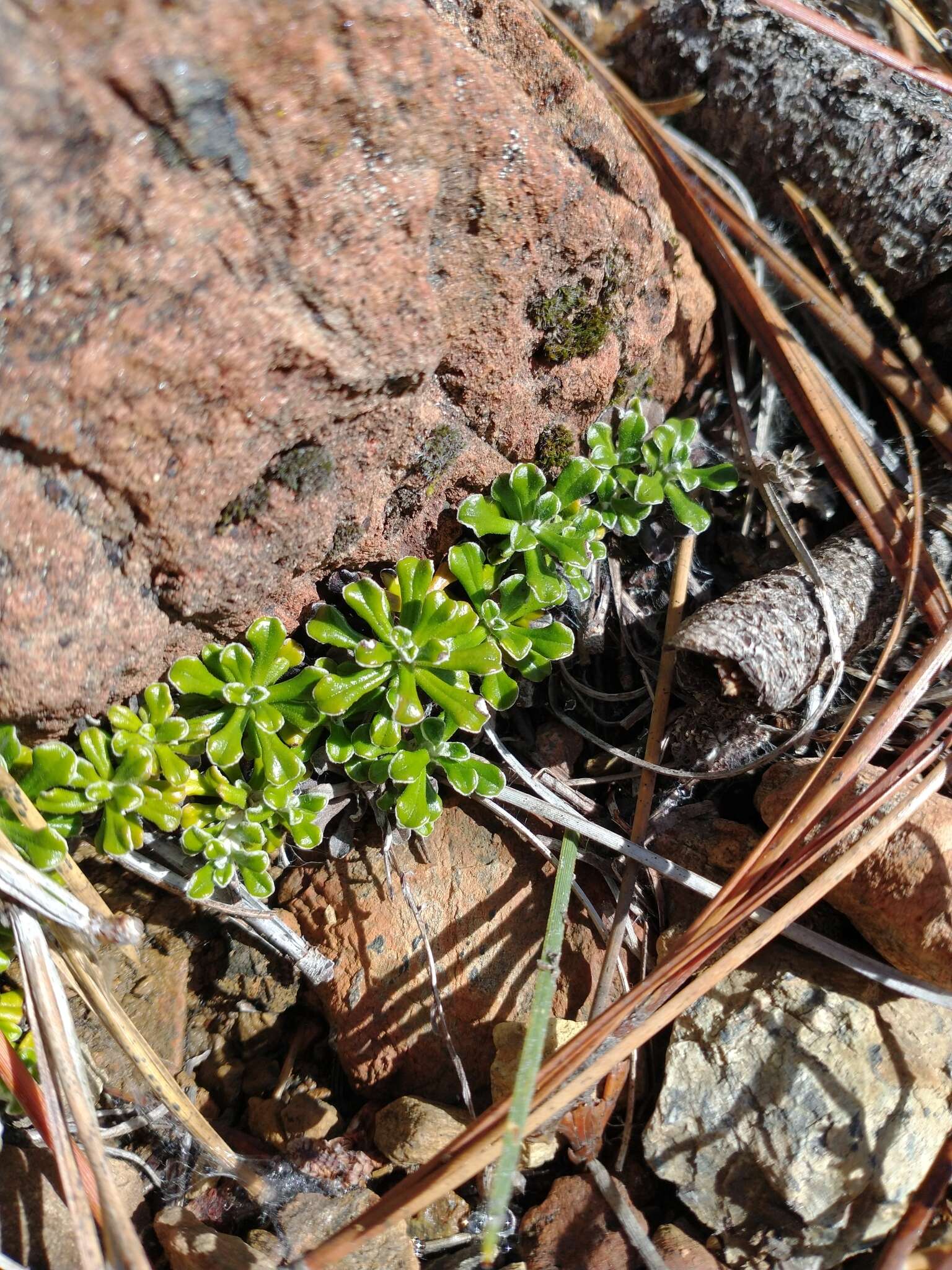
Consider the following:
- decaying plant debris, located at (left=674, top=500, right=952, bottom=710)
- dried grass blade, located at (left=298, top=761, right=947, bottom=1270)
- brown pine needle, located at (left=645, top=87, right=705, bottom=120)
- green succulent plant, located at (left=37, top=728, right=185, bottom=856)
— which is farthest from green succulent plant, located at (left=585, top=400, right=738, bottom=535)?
green succulent plant, located at (left=37, top=728, right=185, bottom=856)

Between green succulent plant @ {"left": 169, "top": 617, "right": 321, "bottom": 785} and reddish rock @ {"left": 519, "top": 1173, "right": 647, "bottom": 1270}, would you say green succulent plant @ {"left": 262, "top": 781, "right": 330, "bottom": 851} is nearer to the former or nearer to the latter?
green succulent plant @ {"left": 169, "top": 617, "right": 321, "bottom": 785}

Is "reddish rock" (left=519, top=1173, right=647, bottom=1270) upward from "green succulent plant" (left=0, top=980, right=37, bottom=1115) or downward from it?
upward

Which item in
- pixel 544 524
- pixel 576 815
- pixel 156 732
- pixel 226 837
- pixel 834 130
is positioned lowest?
pixel 226 837

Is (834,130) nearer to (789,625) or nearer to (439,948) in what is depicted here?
(789,625)

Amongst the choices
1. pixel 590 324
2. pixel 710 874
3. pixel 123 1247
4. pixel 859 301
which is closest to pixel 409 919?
pixel 710 874

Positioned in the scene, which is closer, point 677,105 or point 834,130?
point 834,130

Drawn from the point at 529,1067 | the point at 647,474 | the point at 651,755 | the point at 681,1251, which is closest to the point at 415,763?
the point at 651,755

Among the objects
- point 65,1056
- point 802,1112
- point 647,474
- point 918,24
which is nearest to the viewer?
point 65,1056
